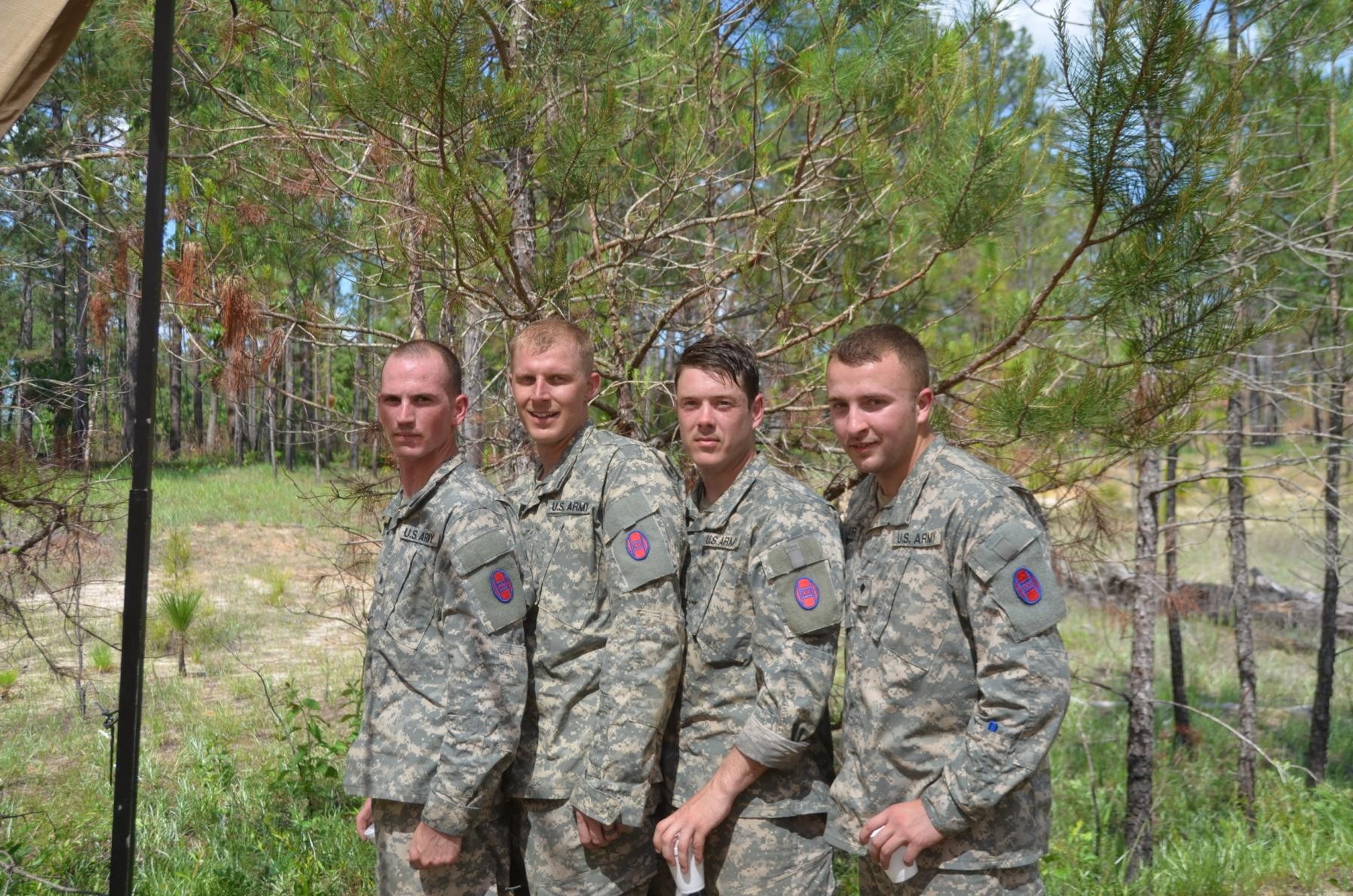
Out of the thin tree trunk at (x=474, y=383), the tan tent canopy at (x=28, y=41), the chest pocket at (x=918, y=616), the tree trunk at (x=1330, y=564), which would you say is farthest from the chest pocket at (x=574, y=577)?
the tree trunk at (x=1330, y=564)

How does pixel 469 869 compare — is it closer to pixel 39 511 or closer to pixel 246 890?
pixel 246 890

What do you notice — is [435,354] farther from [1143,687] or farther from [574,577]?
[1143,687]

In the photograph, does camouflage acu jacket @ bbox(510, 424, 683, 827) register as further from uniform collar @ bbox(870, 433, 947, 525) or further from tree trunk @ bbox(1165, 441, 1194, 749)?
tree trunk @ bbox(1165, 441, 1194, 749)

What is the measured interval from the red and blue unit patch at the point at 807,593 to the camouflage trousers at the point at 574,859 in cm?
63

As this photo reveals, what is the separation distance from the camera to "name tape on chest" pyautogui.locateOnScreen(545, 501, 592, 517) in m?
2.27

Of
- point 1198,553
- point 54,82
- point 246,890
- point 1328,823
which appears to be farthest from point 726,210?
point 1198,553

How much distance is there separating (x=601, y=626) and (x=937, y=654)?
0.74 metres

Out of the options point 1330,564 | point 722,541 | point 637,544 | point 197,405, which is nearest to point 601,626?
point 637,544

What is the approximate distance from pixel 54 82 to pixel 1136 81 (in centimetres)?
491

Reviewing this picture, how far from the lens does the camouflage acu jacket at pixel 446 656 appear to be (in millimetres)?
2090

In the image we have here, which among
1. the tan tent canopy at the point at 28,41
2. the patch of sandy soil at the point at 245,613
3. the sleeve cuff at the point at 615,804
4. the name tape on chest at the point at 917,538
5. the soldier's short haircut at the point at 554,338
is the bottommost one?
the patch of sandy soil at the point at 245,613

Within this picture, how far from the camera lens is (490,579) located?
2166 mm

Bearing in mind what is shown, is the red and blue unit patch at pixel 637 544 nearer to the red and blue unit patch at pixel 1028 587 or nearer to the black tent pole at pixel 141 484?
the red and blue unit patch at pixel 1028 587

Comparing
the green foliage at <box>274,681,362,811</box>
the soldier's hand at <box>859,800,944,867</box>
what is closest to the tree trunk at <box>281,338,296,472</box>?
the green foliage at <box>274,681,362,811</box>
